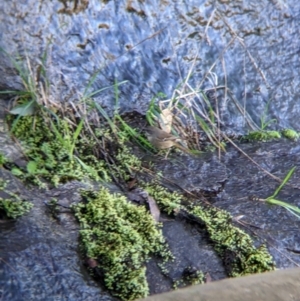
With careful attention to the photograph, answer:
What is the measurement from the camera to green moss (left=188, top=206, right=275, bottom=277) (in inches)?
106

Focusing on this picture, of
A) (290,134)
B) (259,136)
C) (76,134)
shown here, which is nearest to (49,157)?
(76,134)

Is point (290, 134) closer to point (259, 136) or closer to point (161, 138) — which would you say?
point (259, 136)

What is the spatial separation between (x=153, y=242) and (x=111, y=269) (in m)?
0.27

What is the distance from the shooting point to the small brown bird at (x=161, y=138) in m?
3.29

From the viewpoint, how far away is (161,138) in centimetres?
330

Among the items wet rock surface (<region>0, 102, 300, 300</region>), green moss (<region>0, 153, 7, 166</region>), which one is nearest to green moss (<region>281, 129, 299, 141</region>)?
wet rock surface (<region>0, 102, 300, 300</region>)

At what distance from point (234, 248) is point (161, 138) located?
793 mm

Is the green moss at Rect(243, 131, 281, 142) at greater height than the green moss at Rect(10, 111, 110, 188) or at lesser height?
greater

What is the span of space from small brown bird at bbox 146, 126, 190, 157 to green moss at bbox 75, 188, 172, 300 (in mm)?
568

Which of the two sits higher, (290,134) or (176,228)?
(290,134)

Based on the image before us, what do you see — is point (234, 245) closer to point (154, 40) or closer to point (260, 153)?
point (260, 153)

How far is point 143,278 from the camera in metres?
2.43

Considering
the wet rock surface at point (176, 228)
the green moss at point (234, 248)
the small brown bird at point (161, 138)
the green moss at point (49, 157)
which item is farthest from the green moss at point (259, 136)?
the green moss at point (49, 157)

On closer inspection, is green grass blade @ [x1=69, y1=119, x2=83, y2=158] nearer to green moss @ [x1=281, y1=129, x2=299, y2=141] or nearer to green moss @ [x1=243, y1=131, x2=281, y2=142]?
green moss @ [x1=243, y1=131, x2=281, y2=142]
